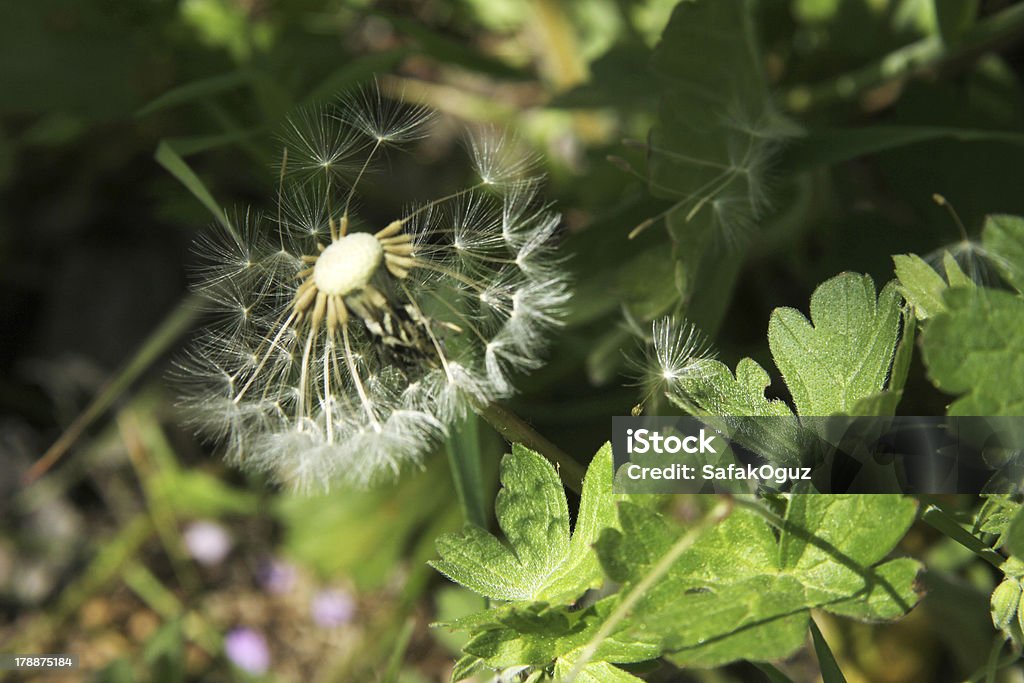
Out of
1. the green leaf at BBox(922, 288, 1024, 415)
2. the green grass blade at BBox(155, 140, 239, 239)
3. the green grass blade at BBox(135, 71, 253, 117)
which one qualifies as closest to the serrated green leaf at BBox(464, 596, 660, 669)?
the green leaf at BBox(922, 288, 1024, 415)

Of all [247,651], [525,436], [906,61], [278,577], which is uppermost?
[906,61]

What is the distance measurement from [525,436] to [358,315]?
32 centimetres

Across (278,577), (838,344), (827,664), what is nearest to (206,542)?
(278,577)

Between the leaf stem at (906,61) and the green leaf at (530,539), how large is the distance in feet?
5.32

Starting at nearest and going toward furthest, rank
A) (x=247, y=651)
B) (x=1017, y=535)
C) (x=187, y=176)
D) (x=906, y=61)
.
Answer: (x=1017, y=535) < (x=187, y=176) < (x=906, y=61) < (x=247, y=651)

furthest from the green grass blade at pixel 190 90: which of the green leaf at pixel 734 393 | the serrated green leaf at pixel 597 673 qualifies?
the serrated green leaf at pixel 597 673

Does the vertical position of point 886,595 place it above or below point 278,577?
above

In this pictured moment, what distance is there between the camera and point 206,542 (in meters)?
3.38

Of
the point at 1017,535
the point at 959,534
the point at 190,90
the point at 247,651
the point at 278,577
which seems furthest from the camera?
the point at 278,577

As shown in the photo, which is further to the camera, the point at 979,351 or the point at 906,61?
the point at 906,61

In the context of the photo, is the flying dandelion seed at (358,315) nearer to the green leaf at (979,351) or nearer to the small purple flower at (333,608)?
the green leaf at (979,351)

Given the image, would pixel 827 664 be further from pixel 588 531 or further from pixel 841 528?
pixel 588 531

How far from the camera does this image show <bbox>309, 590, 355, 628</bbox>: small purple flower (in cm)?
315

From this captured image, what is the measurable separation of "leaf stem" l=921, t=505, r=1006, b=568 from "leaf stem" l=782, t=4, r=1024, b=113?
1.46 meters
